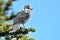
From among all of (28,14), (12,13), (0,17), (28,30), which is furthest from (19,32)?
(12,13)

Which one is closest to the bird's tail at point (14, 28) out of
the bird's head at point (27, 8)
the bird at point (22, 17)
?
the bird at point (22, 17)

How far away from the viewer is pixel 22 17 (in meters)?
3.07

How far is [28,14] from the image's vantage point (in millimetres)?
3186

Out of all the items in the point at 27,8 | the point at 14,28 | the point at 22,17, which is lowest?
the point at 14,28

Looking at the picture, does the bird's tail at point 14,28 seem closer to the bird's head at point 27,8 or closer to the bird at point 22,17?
the bird at point 22,17

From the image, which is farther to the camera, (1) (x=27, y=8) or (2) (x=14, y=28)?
(1) (x=27, y=8)

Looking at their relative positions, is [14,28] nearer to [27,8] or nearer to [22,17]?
[22,17]

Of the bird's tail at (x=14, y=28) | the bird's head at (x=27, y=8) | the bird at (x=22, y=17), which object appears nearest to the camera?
the bird's tail at (x=14, y=28)

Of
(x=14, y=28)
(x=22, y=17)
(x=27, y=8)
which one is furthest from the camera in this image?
(x=27, y=8)

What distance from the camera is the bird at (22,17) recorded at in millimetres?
2943

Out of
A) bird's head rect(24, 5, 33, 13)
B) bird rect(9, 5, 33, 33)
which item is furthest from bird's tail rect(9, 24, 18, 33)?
bird's head rect(24, 5, 33, 13)

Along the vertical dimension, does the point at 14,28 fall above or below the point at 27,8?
below

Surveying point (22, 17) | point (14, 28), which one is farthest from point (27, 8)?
point (14, 28)

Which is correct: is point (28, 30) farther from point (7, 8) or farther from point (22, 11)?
point (7, 8)
